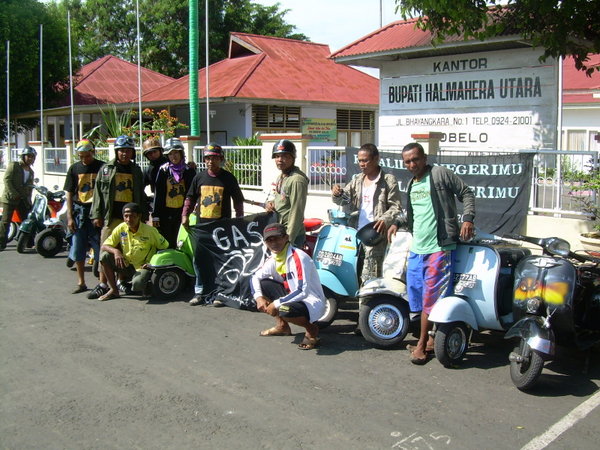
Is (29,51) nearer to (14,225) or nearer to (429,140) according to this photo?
(14,225)

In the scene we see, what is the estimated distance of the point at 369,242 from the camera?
20.2ft

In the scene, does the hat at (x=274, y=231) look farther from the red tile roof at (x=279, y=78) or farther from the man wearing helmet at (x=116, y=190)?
the red tile roof at (x=279, y=78)

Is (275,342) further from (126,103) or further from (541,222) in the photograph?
(126,103)

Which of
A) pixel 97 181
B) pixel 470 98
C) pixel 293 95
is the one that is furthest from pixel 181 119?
pixel 97 181

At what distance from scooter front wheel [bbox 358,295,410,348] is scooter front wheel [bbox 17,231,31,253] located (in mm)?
7566

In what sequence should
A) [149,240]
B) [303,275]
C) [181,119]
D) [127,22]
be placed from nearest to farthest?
[303,275] < [149,240] < [181,119] < [127,22]

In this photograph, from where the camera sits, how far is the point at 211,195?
304 inches

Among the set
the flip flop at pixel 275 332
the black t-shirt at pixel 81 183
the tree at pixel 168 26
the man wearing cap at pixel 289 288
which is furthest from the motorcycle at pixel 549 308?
the tree at pixel 168 26

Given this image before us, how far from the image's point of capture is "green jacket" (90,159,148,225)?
7.96 metres

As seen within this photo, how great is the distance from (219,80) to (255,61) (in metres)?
2.00

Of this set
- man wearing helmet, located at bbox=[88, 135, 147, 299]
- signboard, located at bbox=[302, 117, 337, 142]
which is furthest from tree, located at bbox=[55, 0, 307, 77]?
man wearing helmet, located at bbox=[88, 135, 147, 299]

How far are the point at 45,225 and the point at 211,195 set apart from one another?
482cm

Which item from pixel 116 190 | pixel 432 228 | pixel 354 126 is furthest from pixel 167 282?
pixel 354 126

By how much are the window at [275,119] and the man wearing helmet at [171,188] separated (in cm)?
1629
